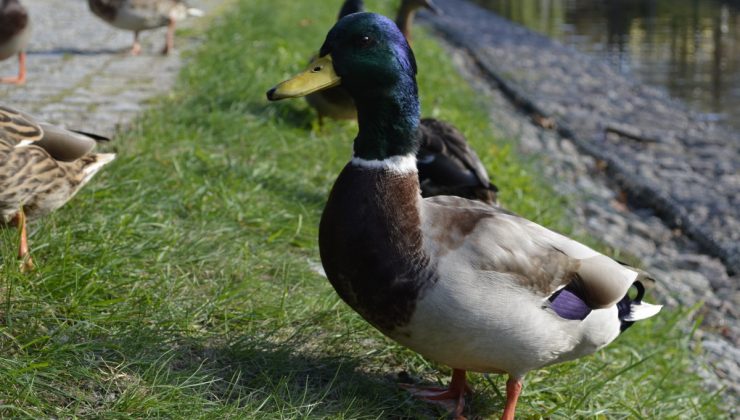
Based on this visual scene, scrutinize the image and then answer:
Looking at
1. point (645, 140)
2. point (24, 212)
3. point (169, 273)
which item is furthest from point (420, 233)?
point (645, 140)

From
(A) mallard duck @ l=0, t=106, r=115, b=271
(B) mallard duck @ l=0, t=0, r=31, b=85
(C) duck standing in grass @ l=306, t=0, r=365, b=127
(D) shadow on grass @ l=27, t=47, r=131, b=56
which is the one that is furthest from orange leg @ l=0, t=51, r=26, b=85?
(A) mallard duck @ l=0, t=106, r=115, b=271

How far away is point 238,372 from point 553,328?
3.29ft

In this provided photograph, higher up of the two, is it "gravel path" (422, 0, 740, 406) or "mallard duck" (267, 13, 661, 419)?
"mallard duck" (267, 13, 661, 419)

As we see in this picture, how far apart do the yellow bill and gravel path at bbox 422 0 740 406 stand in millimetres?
2822

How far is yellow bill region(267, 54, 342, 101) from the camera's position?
8.75 ft

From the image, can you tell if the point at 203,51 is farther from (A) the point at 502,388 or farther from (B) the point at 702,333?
(A) the point at 502,388

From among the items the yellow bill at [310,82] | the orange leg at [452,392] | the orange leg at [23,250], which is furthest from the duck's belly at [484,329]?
the orange leg at [23,250]

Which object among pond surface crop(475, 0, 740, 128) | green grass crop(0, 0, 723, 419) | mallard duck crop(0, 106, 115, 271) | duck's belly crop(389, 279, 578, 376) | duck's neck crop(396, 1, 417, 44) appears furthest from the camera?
pond surface crop(475, 0, 740, 128)

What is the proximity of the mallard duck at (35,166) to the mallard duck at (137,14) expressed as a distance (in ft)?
15.7

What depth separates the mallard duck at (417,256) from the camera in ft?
8.68

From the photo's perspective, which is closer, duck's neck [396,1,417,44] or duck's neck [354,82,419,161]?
duck's neck [354,82,419,161]

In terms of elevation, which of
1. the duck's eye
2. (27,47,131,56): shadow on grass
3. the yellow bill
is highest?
the duck's eye

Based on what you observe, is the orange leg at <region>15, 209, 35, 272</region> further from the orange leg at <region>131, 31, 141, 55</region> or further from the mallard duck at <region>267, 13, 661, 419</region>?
the orange leg at <region>131, 31, 141, 55</region>

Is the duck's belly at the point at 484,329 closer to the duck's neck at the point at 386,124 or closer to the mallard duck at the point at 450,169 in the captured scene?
the duck's neck at the point at 386,124
